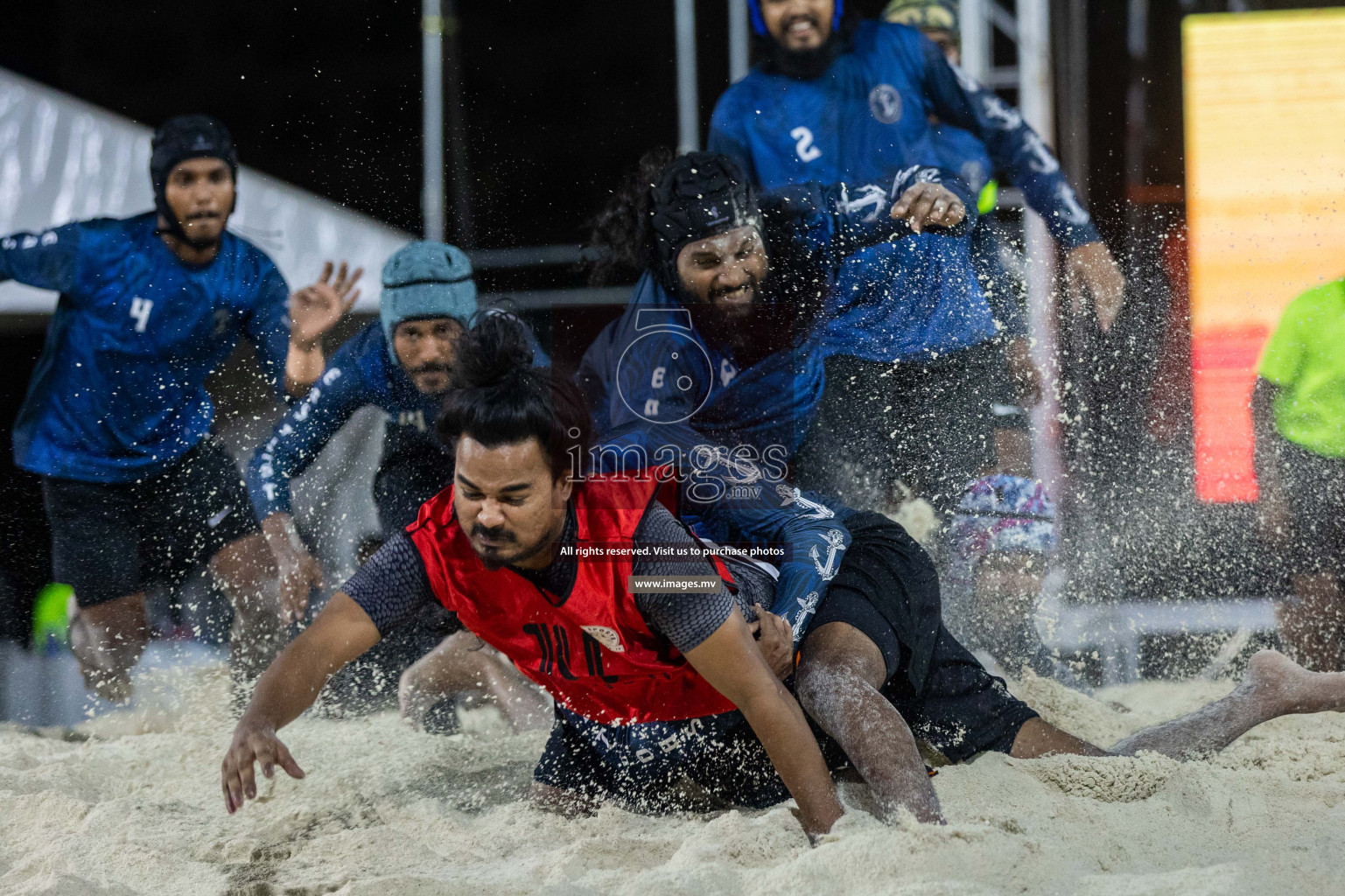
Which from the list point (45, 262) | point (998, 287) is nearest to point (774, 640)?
point (998, 287)

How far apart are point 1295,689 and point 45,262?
11.9ft

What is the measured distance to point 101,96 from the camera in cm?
345

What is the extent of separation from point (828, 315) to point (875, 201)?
360 millimetres

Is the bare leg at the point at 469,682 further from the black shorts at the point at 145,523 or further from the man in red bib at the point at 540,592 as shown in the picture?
the man in red bib at the point at 540,592

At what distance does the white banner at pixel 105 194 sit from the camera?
10.8ft

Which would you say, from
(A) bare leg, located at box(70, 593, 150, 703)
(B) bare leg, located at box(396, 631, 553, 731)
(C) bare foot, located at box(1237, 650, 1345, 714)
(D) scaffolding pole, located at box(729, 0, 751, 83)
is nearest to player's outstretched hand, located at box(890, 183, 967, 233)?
(D) scaffolding pole, located at box(729, 0, 751, 83)

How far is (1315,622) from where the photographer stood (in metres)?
3.24

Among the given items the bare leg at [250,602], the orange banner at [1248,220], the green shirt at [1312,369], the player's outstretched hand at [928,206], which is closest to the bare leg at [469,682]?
the bare leg at [250,602]

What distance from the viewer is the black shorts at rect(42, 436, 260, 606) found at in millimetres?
3268

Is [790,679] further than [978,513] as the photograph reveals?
No

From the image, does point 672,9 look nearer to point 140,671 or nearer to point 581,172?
point 581,172

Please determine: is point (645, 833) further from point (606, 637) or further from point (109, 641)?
point (109, 641)

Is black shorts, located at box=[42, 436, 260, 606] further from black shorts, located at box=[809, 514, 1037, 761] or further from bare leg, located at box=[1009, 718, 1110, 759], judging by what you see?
bare leg, located at box=[1009, 718, 1110, 759]

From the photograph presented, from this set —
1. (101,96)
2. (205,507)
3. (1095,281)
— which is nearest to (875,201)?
(1095,281)
